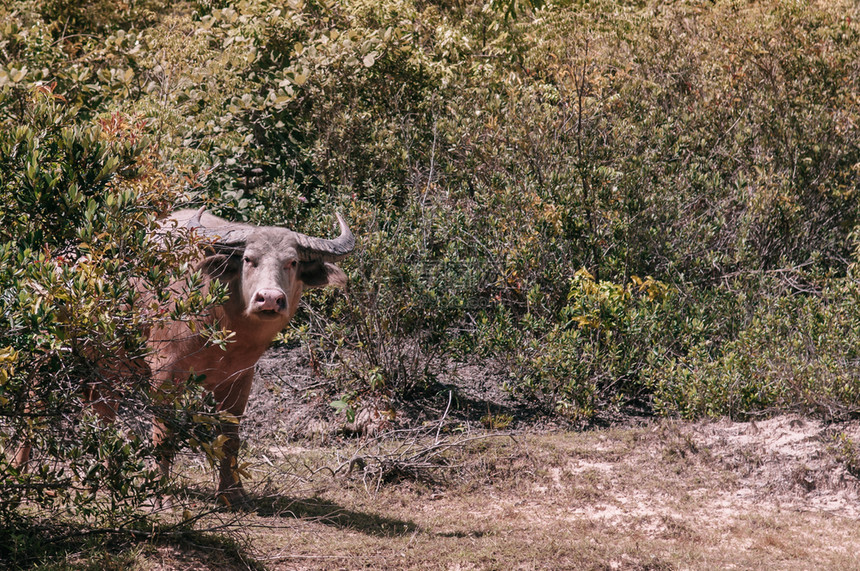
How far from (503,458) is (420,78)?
547 cm

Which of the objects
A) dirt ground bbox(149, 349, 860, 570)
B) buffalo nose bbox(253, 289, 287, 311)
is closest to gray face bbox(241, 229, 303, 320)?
buffalo nose bbox(253, 289, 287, 311)

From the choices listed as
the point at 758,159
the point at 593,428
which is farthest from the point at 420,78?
the point at 593,428

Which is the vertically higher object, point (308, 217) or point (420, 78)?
point (420, 78)

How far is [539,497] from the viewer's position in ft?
21.6

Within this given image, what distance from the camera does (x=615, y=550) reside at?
5.49 m

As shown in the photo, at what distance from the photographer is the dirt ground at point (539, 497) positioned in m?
5.28

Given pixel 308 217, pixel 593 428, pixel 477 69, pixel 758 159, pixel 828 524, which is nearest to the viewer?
Answer: pixel 828 524

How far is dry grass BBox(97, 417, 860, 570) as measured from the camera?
207 inches

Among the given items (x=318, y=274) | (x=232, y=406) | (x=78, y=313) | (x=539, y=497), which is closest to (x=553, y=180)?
(x=318, y=274)

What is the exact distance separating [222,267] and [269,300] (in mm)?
670

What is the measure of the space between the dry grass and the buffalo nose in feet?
3.59

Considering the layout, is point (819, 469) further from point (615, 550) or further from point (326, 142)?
point (326, 142)

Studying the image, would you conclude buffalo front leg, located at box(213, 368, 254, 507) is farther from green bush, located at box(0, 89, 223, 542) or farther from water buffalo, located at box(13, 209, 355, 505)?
green bush, located at box(0, 89, 223, 542)

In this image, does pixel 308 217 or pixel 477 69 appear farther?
pixel 477 69
